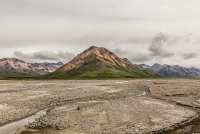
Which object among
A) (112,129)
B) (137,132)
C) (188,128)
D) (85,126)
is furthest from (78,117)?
(188,128)

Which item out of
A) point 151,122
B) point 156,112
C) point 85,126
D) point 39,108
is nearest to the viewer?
point 85,126

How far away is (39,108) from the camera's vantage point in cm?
4616

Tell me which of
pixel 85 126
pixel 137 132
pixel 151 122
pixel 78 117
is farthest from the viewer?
pixel 78 117

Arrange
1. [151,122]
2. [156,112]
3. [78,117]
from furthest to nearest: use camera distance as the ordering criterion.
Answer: [156,112] → [78,117] → [151,122]

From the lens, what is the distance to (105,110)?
42.9m

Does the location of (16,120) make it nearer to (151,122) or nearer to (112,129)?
(112,129)

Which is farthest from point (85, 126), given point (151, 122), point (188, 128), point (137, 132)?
point (188, 128)

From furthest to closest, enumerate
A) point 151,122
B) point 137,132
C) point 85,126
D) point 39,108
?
point 39,108
point 151,122
point 85,126
point 137,132

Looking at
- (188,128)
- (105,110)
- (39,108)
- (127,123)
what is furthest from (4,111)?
(188,128)

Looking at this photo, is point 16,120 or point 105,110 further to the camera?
point 105,110

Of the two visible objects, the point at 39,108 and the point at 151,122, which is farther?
the point at 39,108

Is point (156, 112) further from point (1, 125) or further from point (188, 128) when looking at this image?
point (1, 125)

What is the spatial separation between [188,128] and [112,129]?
824 cm

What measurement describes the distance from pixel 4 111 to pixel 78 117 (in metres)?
12.4
